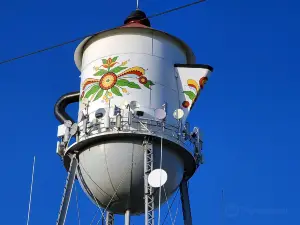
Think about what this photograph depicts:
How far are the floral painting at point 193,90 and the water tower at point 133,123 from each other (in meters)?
0.04

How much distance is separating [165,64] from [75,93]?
4.77 m

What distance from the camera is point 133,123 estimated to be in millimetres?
31391

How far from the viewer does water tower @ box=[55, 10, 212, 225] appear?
31047 millimetres

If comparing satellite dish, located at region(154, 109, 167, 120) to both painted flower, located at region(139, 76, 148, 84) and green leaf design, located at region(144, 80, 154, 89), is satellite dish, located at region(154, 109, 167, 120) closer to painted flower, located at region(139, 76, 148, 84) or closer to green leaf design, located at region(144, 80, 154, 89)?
green leaf design, located at region(144, 80, 154, 89)

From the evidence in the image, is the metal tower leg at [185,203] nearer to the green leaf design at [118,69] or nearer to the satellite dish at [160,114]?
the satellite dish at [160,114]

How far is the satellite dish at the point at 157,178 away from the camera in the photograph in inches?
1190

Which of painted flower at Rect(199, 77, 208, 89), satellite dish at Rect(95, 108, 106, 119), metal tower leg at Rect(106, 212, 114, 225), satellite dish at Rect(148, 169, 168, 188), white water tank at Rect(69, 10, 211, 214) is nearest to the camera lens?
satellite dish at Rect(148, 169, 168, 188)

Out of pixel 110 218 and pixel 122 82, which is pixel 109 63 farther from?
pixel 110 218

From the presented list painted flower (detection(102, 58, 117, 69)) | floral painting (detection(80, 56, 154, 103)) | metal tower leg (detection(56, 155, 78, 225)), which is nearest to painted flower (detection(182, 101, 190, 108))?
floral painting (detection(80, 56, 154, 103))

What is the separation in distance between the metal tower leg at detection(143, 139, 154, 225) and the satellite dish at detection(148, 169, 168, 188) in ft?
0.90

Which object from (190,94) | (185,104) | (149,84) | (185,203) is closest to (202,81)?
(190,94)

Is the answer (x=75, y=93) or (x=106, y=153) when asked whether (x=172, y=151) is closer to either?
(x=106, y=153)

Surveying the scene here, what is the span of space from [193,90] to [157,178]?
17.3 ft

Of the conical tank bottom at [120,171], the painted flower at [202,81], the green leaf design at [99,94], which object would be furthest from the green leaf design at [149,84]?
the conical tank bottom at [120,171]
